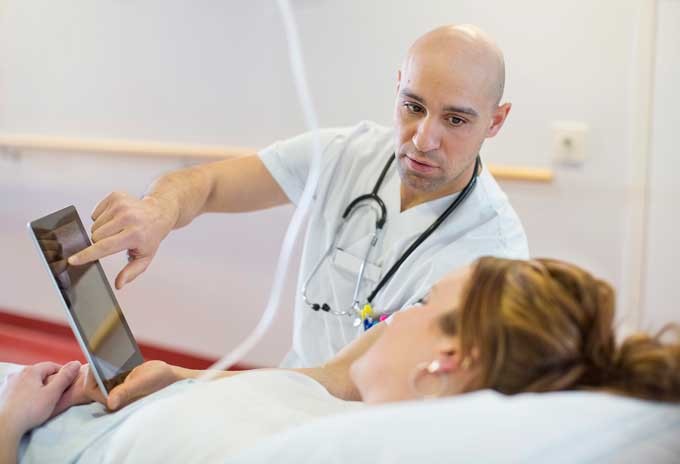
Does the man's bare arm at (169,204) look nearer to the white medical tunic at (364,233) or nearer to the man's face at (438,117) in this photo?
the white medical tunic at (364,233)

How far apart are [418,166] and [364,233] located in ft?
0.62

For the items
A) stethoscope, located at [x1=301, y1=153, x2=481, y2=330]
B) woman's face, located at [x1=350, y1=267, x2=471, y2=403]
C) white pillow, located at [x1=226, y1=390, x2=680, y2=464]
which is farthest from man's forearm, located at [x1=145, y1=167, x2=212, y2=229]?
white pillow, located at [x1=226, y1=390, x2=680, y2=464]

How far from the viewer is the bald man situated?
141 centimetres

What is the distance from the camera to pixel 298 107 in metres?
2.31

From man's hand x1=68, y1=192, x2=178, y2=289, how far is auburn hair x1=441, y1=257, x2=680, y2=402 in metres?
0.61

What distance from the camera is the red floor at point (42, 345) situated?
1.65m

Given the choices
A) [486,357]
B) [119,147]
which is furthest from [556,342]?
[119,147]

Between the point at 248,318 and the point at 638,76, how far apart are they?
1.32 m

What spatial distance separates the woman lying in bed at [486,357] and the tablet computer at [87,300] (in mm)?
65

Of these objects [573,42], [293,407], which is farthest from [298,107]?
[293,407]

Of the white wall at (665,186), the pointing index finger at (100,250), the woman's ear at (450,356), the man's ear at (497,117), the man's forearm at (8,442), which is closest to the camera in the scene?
the woman's ear at (450,356)

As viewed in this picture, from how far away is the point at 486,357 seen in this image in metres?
0.83

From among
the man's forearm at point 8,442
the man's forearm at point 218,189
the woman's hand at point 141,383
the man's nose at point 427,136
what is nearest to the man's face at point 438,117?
the man's nose at point 427,136

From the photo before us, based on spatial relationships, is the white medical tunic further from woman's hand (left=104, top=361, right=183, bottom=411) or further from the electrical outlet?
the electrical outlet
